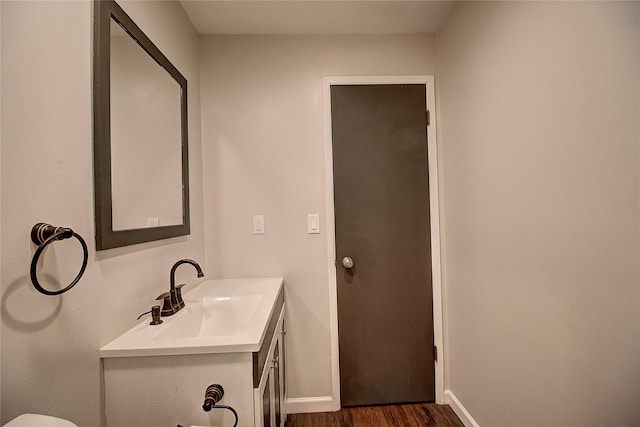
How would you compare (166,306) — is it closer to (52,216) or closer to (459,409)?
(52,216)

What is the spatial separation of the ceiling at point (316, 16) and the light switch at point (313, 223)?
124 cm

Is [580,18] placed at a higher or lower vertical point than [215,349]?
higher

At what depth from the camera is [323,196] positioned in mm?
1828

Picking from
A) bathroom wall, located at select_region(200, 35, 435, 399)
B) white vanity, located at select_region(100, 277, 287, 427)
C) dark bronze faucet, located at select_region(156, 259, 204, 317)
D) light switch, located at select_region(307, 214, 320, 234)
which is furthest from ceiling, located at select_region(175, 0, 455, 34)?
white vanity, located at select_region(100, 277, 287, 427)

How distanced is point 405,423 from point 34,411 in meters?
1.76

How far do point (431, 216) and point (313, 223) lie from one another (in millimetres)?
804

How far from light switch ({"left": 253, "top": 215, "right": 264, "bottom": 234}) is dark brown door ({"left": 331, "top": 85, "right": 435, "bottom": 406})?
0.50 metres

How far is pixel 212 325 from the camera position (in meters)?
1.30

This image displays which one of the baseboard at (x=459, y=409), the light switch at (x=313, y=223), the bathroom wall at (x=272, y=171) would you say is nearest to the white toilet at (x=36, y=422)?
the bathroom wall at (x=272, y=171)

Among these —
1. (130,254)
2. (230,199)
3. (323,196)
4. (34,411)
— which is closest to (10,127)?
(130,254)

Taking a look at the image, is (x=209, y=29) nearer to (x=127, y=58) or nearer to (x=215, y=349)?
(x=127, y=58)

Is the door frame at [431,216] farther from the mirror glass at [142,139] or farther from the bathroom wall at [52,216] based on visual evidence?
A: the bathroom wall at [52,216]

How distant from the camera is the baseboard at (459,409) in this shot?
61.2 inches

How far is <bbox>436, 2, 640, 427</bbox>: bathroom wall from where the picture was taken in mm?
795
